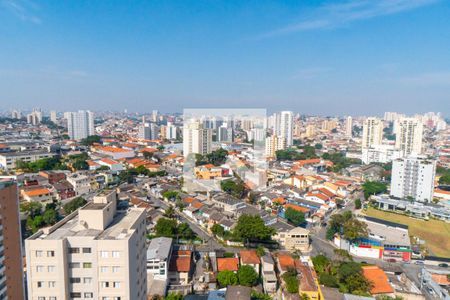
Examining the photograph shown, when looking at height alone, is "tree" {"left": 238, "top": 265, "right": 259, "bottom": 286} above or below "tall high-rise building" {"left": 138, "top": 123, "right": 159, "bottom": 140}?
below

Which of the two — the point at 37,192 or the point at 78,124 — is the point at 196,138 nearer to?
the point at 37,192

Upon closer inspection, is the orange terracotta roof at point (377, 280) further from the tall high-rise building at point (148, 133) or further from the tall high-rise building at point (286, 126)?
the tall high-rise building at point (148, 133)

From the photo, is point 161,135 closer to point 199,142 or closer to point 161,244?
point 199,142

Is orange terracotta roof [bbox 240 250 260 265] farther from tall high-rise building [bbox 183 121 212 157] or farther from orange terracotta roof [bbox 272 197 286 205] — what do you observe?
tall high-rise building [bbox 183 121 212 157]

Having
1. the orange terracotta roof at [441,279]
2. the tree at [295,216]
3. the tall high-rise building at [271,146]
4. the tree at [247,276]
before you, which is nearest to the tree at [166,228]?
the tree at [247,276]

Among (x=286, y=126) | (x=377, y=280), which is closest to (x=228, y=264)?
(x=377, y=280)

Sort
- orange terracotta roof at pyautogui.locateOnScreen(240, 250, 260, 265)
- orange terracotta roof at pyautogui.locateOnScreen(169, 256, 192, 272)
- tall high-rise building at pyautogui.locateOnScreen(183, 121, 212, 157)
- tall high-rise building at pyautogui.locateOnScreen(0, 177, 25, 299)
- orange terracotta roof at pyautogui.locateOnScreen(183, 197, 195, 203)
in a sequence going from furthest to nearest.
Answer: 1. tall high-rise building at pyautogui.locateOnScreen(183, 121, 212, 157)
2. orange terracotta roof at pyautogui.locateOnScreen(183, 197, 195, 203)
3. orange terracotta roof at pyautogui.locateOnScreen(240, 250, 260, 265)
4. orange terracotta roof at pyautogui.locateOnScreen(169, 256, 192, 272)
5. tall high-rise building at pyautogui.locateOnScreen(0, 177, 25, 299)

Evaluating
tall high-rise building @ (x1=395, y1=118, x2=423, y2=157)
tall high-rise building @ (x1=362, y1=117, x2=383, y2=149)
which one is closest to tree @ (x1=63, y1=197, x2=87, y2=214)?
tall high-rise building @ (x1=395, y1=118, x2=423, y2=157)
